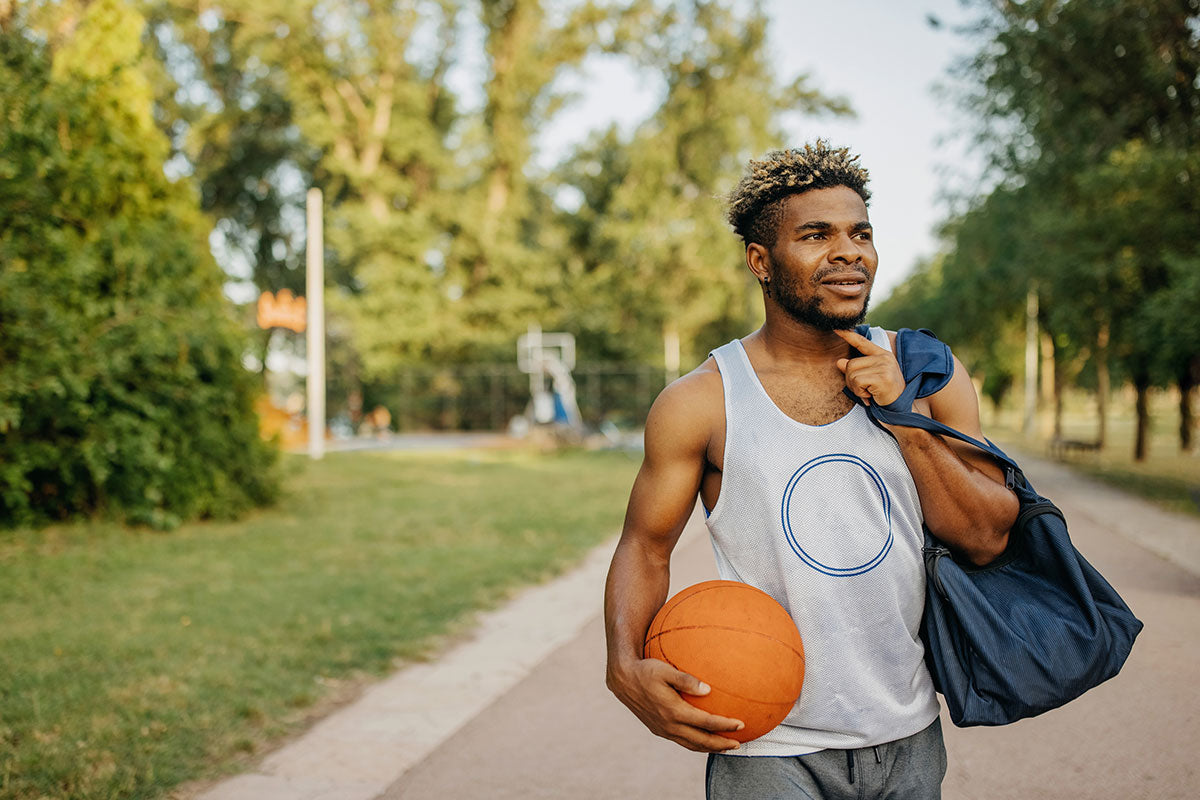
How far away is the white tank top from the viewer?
2.07m

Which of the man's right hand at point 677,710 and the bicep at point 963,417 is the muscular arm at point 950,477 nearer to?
the bicep at point 963,417

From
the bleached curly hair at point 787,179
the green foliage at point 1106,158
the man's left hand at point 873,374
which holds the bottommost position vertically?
the man's left hand at point 873,374

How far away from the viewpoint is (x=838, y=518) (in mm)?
2061

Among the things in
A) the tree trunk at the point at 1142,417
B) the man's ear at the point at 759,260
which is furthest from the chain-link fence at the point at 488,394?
the man's ear at the point at 759,260

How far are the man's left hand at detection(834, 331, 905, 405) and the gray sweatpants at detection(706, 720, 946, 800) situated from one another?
77 cm

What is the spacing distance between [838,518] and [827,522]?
0.02m

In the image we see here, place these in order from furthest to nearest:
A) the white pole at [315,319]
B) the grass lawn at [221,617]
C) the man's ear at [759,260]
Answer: the white pole at [315,319] → the grass lawn at [221,617] → the man's ear at [759,260]

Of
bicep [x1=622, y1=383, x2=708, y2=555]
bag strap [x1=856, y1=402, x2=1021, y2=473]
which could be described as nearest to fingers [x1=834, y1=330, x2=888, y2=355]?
bag strap [x1=856, y1=402, x2=1021, y2=473]

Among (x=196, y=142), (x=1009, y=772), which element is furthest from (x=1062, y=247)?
(x=196, y=142)

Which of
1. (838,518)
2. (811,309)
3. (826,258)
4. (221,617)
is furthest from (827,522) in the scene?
(221,617)

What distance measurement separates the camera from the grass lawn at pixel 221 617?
14.8 ft

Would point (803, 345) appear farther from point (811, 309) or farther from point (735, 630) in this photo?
point (735, 630)

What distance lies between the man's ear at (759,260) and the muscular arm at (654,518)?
0.90 feet

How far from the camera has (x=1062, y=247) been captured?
17922 millimetres
